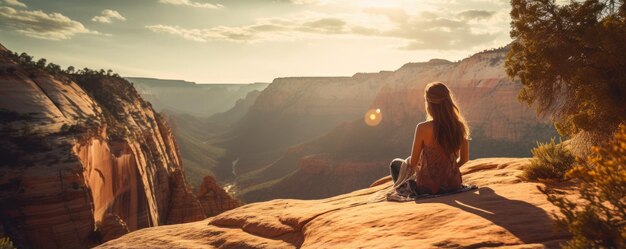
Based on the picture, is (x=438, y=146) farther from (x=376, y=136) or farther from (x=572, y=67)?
(x=376, y=136)

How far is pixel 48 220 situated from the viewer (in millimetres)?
22266

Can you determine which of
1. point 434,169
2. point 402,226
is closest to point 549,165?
point 434,169

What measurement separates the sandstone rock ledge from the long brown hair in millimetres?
965

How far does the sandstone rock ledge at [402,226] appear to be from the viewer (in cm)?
445

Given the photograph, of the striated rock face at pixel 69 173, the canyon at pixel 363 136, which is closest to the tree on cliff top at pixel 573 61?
the striated rock face at pixel 69 173

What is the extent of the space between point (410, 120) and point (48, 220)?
289ft

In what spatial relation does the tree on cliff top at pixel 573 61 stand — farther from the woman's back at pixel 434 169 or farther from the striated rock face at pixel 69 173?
the striated rock face at pixel 69 173

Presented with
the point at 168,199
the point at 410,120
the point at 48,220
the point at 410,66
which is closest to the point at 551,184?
the point at 48,220

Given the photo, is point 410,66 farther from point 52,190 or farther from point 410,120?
point 52,190

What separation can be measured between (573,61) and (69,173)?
85.0 feet

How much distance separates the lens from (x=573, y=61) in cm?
871

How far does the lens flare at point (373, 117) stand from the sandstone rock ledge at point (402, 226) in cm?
9463

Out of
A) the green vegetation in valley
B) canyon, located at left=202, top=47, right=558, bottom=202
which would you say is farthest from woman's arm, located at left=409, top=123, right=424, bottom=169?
canyon, located at left=202, top=47, right=558, bottom=202

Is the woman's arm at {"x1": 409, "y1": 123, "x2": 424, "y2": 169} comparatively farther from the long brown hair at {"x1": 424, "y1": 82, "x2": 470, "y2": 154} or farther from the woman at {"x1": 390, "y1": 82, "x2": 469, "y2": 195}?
the long brown hair at {"x1": 424, "y1": 82, "x2": 470, "y2": 154}
